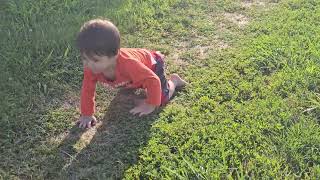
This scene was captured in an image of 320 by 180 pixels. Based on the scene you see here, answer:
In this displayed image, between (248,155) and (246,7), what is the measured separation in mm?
2481

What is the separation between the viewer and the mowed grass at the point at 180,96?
3170 millimetres

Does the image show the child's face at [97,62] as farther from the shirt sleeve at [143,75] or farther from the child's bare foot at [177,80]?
the child's bare foot at [177,80]

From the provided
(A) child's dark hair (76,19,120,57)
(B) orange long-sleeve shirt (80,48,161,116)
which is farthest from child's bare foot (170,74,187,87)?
(A) child's dark hair (76,19,120,57)

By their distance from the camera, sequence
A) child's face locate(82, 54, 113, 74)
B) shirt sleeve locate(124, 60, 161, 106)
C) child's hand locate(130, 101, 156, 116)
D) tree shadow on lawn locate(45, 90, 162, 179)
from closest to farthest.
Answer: tree shadow on lawn locate(45, 90, 162, 179), child's face locate(82, 54, 113, 74), shirt sleeve locate(124, 60, 161, 106), child's hand locate(130, 101, 156, 116)

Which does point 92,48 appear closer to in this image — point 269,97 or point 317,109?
point 269,97

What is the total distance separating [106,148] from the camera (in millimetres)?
3354

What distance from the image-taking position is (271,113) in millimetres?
3533

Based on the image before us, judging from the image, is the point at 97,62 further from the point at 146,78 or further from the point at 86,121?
the point at 86,121

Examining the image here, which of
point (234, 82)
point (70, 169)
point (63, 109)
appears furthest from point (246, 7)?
point (70, 169)

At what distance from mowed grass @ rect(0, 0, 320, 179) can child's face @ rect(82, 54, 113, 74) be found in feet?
1.52

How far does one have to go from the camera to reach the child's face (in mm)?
3275

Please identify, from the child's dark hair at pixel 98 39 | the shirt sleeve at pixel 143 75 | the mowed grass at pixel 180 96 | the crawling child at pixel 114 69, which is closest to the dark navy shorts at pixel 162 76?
the crawling child at pixel 114 69

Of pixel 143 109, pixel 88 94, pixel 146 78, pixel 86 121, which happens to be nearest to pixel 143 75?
pixel 146 78

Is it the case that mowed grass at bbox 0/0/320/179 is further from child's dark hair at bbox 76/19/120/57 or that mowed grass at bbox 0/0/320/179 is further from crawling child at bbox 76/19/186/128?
child's dark hair at bbox 76/19/120/57
